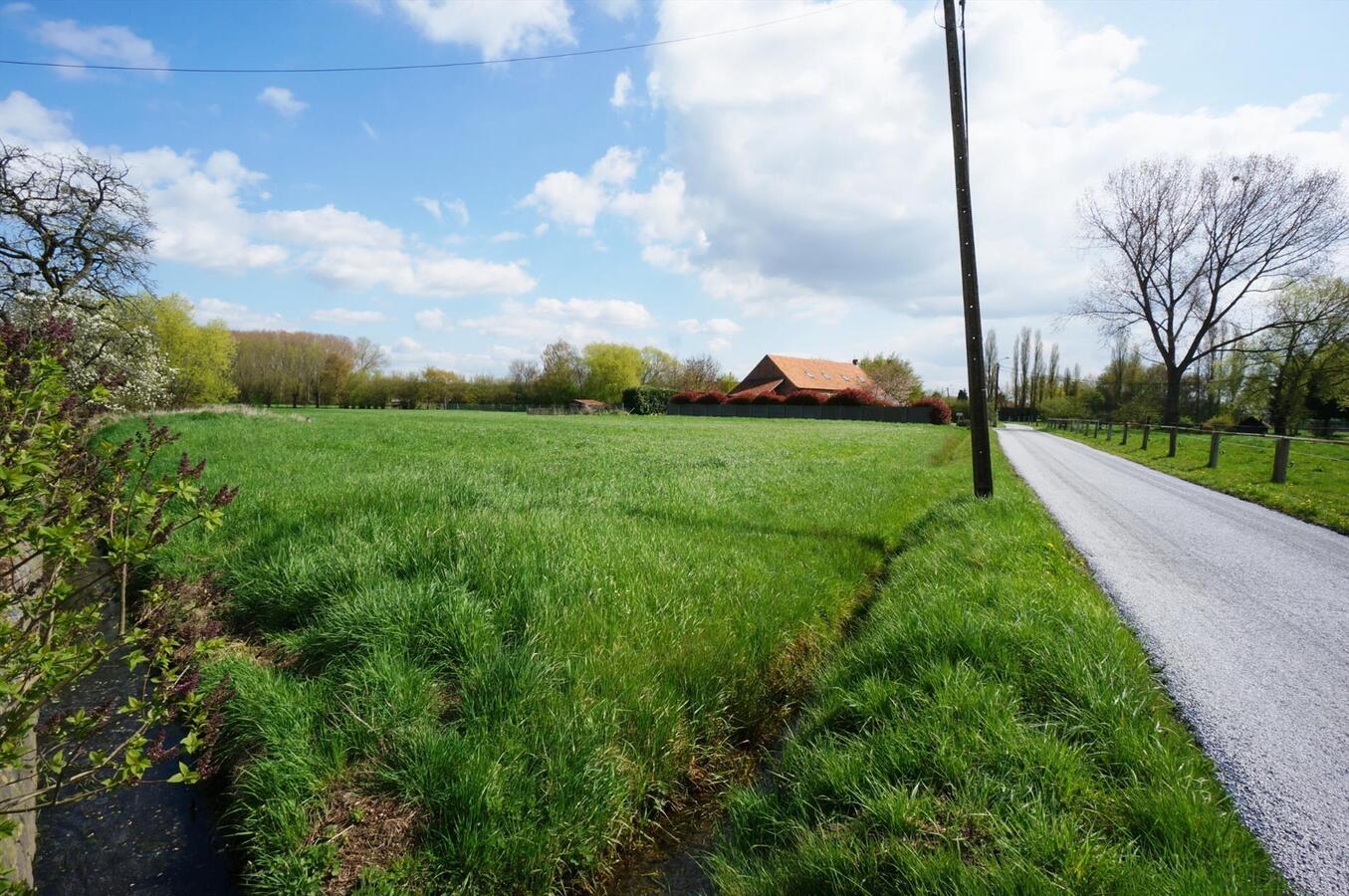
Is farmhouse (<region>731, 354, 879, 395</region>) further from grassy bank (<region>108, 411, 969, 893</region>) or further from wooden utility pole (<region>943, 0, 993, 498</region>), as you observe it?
grassy bank (<region>108, 411, 969, 893</region>)

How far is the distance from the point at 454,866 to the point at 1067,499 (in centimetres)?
1132

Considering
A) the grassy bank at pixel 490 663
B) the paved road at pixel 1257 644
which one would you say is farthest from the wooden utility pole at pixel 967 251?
the grassy bank at pixel 490 663

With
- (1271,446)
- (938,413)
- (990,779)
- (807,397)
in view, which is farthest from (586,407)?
(990,779)

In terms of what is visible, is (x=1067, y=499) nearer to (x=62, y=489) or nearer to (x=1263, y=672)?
(x=1263, y=672)

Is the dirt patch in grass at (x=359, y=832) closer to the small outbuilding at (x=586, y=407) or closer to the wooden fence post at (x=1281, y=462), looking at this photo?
the wooden fence post at (x=1281, y=462)

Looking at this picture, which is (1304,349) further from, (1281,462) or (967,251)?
(967,251)

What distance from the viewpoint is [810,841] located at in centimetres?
219

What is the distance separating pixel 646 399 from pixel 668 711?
193 feet

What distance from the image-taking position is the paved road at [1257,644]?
7.54 ft

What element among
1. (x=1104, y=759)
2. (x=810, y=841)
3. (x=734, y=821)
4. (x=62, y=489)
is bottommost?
(x=734, y=821)

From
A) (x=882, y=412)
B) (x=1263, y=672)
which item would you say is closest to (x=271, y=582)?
(x=1263, y=672)

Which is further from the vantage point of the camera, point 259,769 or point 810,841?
point 259,769

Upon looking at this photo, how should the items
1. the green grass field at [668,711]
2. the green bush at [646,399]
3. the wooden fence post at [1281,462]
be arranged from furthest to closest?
the green bush at [646,399] → the wooden fence post at [1281,462] → the green grass field at [668,711]

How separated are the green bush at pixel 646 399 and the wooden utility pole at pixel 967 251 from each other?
173 ft
